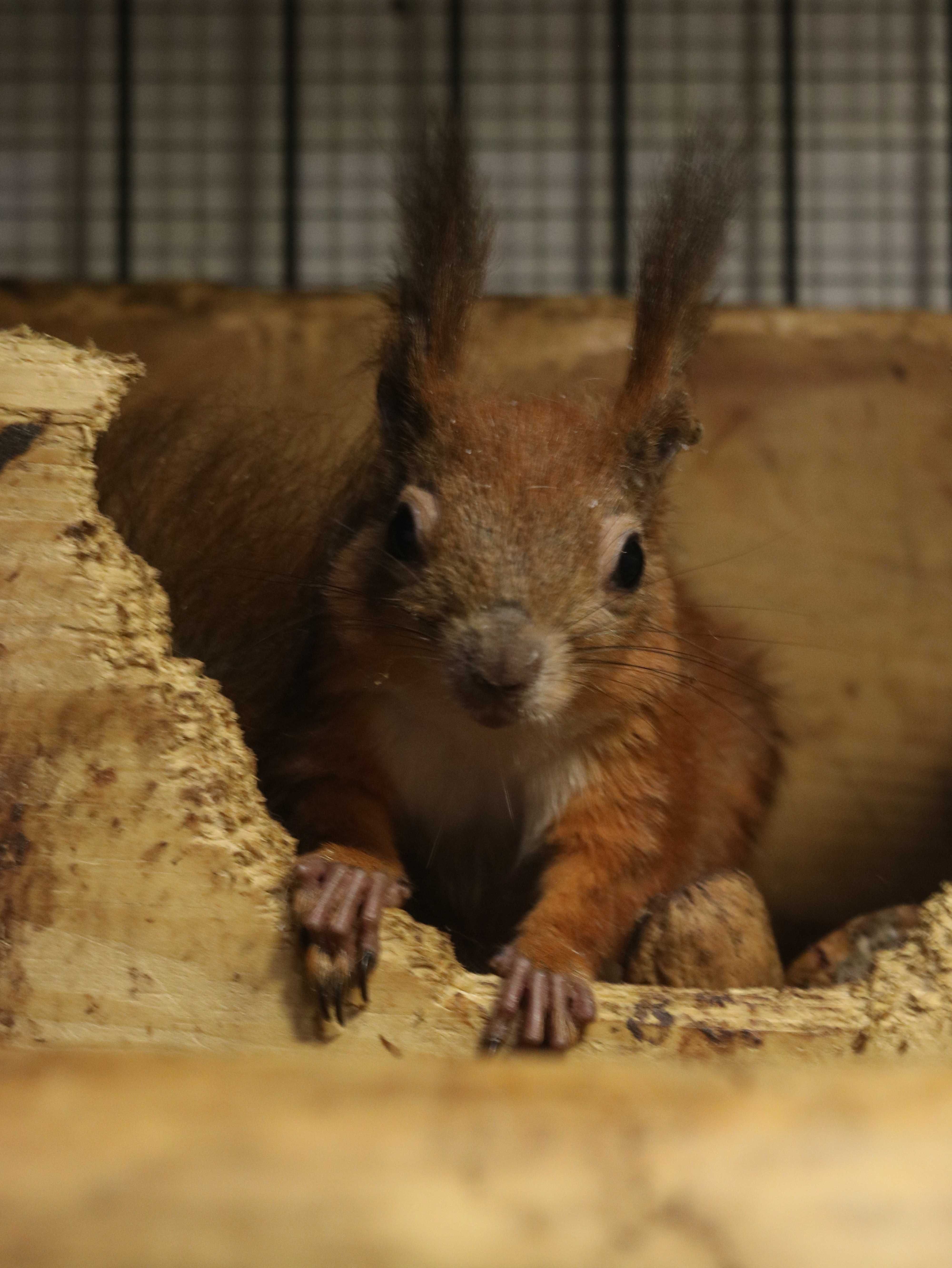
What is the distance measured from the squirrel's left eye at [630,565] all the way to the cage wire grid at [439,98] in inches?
74.0

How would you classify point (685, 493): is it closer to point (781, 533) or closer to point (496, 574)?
point (781, 533)

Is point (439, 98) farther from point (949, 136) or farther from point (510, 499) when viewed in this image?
point (510, 499)

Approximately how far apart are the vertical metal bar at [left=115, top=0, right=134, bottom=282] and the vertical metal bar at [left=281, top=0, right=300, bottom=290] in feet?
1.19

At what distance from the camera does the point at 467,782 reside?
4.82 ft

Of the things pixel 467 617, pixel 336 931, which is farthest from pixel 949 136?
pixel 336 931

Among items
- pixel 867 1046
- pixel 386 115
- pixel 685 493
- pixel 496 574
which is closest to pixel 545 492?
pixel 496 574

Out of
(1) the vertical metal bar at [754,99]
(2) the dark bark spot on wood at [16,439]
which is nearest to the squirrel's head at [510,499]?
(2) the dark bark spot on wood at [16,439]

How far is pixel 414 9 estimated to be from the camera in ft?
10.4

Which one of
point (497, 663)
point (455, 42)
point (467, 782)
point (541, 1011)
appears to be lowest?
point (541, 1011)

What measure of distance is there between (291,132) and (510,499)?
2179 mm

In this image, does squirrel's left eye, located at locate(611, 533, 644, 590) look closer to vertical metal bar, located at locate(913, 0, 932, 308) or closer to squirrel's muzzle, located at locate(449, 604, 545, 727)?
squirrel's muzzle, located at locate(449, 604, 545, 727)

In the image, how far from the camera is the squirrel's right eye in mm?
1333

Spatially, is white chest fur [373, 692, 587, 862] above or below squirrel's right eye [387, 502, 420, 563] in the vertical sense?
below

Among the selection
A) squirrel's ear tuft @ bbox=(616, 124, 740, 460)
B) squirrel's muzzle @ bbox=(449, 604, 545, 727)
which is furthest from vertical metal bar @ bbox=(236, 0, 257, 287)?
squirrel's muzzle @ bbox=(449, 604, 545, 727)
